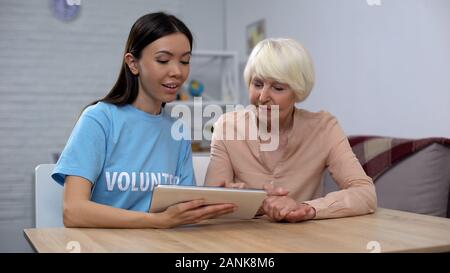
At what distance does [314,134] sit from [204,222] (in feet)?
1.56

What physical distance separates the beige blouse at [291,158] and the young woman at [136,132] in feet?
0.49

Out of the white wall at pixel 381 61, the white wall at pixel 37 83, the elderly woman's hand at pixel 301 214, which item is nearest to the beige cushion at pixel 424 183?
the white wall at pixel 381 61

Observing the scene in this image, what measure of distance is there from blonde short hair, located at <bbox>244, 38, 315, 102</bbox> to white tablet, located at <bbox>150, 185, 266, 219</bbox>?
450mm

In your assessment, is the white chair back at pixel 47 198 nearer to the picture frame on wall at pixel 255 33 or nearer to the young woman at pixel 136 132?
the young woman at pixel 136 132

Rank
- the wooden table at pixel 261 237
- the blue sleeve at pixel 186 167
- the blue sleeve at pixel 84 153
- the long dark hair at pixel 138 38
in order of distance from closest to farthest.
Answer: the wooden table at pixel 261 237
the blue sleeve at pixel 84 153
the long dark hair at pixel 138 38
the blue sleeve at pixel 186 167

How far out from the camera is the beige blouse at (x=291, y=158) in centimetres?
144

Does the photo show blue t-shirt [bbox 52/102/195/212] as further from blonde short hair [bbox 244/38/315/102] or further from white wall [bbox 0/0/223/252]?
white wall [bbox 0/0/223/252]

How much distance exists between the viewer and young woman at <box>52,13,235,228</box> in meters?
1.14

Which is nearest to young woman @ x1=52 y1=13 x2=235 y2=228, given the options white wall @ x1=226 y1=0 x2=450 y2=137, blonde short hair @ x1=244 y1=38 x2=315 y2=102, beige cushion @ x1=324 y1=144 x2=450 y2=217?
blonde short hair @ x1=244 y1=38 x2=315 y2=102

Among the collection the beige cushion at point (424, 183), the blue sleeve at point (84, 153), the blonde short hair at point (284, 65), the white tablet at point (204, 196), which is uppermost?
the blonde short hair at point (284, 65)

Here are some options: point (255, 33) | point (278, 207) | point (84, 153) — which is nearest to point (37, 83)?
point (255, 33)

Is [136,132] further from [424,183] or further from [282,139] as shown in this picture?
[424,183]
